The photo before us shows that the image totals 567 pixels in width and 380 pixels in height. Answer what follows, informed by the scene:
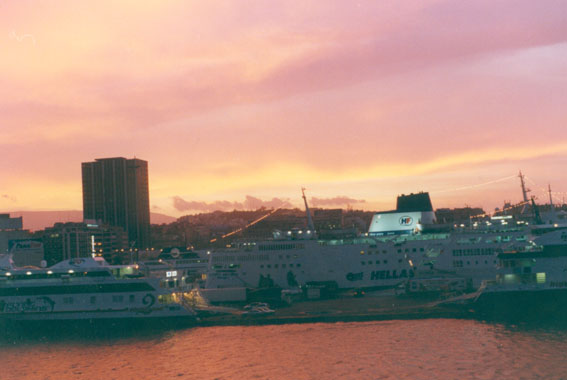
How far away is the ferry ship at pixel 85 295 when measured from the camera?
37625 mm

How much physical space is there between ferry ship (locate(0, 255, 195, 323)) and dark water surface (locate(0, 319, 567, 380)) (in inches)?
87.3

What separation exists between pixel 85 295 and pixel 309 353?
17.3 m

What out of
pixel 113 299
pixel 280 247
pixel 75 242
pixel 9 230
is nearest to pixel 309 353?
pixel 113 299

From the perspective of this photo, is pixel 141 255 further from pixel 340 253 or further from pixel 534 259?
pixel 534 259

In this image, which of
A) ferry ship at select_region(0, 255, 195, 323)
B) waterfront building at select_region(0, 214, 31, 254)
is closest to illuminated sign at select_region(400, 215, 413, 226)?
ferry ship at select_region(0, 255, 195, 323)

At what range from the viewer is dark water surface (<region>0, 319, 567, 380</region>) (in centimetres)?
2516

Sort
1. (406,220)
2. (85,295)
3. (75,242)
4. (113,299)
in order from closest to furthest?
(113,299), (85,295), (406,220), (75,242)

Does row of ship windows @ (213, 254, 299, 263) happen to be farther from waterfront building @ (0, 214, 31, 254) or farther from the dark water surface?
waterfront building @ (0, 214, 31, 254)

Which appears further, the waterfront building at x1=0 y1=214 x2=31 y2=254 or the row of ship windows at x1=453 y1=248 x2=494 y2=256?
the waterfront building at x1=0 y1=214 x2=31 y2=254

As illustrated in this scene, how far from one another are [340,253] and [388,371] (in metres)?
27.2

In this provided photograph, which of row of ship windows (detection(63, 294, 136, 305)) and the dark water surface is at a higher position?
row of ship windows (detection(63, 294, 136, 305))

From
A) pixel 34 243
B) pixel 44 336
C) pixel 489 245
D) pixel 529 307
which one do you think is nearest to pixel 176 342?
pixel 44 336

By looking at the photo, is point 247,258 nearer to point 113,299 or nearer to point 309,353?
point 113,299

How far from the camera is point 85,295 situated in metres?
38.4
